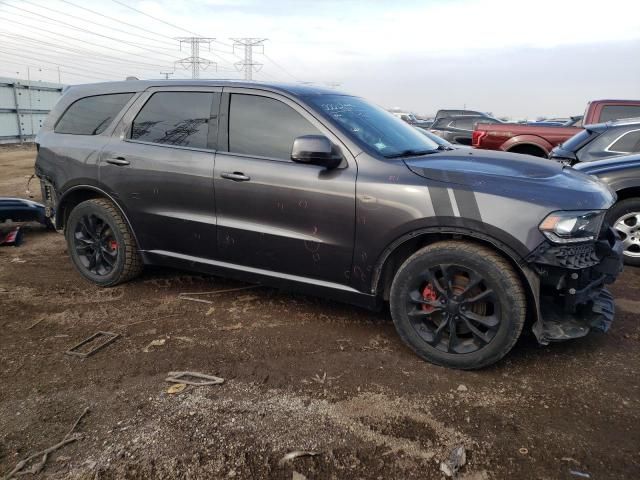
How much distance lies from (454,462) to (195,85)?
3.23 m

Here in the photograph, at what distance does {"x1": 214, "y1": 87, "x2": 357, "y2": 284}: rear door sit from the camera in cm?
324

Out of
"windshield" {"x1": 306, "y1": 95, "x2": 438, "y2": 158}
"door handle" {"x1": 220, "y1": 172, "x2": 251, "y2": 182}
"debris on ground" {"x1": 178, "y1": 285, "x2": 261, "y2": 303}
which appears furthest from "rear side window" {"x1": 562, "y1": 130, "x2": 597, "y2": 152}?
"door handle" {"x1": 220, "y1": 172, "x2": 251, "y2": 182}

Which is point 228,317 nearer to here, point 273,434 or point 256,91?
point 273,434

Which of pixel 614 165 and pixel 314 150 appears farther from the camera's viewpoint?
pixel 614 165

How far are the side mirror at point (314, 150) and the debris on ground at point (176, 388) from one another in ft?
5.12

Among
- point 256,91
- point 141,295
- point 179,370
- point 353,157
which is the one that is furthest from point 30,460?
point 256,91

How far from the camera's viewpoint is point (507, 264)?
2.89 m

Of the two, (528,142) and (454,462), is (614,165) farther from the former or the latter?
(528,142)

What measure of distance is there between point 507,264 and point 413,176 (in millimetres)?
773

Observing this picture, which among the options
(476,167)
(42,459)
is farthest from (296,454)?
(476,167)

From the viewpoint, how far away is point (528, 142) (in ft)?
31.4

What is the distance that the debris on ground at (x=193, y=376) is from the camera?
114 inches

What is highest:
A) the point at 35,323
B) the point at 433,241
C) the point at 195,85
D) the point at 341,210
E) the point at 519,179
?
the point at 195,85

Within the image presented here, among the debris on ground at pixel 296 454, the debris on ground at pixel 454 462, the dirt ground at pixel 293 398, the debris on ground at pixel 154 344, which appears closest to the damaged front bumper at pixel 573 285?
the dirt ground at pixel 293 398
